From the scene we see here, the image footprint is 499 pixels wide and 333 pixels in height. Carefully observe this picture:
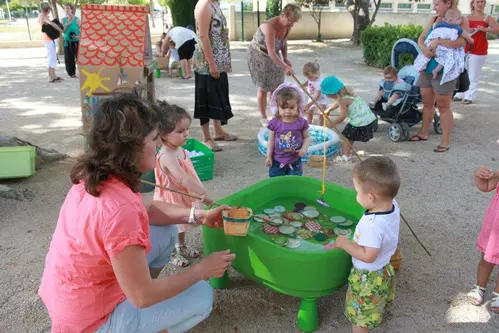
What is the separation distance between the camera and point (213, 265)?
1.81 meters

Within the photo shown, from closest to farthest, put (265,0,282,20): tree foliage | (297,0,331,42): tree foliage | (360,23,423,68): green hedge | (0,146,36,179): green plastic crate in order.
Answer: (0,146,36,179): green plastic crate
(360,23,423,68): green hedge
(297,0,331,42): tree foliage
(265,0,282,20): tree foliage

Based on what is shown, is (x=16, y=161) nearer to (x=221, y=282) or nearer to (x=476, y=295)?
(x=221, y=282)

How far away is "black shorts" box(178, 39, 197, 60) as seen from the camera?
9.18 meters

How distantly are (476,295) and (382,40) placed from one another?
909 cm

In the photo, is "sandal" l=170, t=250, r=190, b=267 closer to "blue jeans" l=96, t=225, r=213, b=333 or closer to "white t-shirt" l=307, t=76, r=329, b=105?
"blue jeans" l=96, t=225, r=213, b=333

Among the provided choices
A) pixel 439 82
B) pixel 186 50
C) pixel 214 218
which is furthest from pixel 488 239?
pixel 186 50

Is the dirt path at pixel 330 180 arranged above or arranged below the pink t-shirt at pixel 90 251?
below

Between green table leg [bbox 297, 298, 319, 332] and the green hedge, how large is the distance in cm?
893

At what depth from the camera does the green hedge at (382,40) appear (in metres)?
10.0

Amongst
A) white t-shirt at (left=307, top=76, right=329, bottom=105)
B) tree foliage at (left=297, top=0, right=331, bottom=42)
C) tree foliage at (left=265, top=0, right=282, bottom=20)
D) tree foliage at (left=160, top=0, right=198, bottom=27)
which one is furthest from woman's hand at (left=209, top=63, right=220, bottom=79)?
tree foliage at (left=265, top=0, right=282, bottom=20)

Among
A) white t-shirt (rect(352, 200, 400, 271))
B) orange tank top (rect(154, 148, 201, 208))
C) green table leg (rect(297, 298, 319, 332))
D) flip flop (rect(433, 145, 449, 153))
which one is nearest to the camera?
white t-shirt (rect(352, 200, 400, 271))

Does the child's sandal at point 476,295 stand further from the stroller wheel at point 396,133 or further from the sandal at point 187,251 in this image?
the stroller wheel at point 396,133

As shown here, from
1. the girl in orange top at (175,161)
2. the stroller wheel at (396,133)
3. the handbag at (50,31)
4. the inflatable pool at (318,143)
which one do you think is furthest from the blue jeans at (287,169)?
the handbag at (50,31)

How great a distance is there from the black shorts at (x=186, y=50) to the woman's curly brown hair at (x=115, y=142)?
8.00 meters
